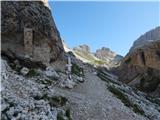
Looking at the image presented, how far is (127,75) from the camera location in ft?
293

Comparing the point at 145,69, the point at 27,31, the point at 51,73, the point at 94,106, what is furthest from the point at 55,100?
the point at 145,69

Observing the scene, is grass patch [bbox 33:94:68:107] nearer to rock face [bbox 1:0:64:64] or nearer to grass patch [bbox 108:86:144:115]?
rock face [bbox 1:0:64:64]

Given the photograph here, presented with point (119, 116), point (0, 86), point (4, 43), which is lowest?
point (119, 116)

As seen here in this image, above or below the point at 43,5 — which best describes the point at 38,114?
below

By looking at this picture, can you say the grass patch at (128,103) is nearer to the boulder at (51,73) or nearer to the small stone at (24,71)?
the boulder at (51,73)

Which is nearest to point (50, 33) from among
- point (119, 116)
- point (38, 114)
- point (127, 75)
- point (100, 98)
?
point (100, 98)

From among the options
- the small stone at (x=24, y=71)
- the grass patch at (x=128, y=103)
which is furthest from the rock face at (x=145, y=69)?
the small stone at (x=24, y=71)

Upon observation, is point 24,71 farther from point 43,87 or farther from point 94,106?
point 94,106

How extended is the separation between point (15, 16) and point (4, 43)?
360cm

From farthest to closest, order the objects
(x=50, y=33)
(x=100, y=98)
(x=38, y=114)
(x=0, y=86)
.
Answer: (x=50, y=33), (x=100, y=98), (x=0, y=86), (x=38, y=114)

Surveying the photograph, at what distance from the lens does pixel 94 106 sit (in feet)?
104

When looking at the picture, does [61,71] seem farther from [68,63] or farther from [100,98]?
[100,98]

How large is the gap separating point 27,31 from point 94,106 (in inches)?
509

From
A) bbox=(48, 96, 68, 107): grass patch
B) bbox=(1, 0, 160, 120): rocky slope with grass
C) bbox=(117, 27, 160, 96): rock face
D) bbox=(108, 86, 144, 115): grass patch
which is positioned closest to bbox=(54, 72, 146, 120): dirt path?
bbox=(1, 0, 160, 120): rocky slope with grass
